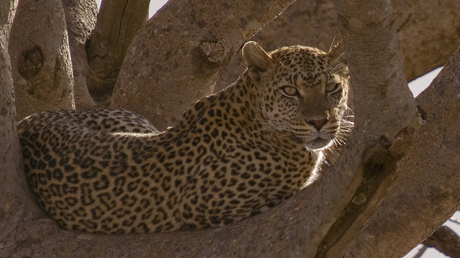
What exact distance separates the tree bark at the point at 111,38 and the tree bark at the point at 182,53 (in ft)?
4.79

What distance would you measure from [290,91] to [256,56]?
50cm

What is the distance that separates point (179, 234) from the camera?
19.5 feet

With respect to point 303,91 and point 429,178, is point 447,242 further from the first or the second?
point 429,178

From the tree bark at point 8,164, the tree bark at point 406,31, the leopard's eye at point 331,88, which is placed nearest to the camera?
the tree bark at point 8,164

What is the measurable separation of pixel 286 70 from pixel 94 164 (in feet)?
6.72

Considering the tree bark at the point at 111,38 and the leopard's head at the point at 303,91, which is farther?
the tree bark at the point at 111,38

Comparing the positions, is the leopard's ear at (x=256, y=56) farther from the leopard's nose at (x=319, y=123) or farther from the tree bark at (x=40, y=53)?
the tree bark at (x=40, y=53)

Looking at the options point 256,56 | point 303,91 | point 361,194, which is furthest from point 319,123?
point 361,194

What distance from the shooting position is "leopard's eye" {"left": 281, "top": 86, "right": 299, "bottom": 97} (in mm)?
6594

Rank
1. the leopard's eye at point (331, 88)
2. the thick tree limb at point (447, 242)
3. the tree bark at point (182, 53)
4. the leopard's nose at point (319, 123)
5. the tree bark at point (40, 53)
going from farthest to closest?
1. the tree bark at point (182, 53)
2. the tree bark at point (40, 53)
3. the thick tree limb at point (447, 242)
4. the leopard's eye at point (331, 88)
5. the leopard's nose at point (319, 123)

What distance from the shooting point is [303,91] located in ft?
21.3

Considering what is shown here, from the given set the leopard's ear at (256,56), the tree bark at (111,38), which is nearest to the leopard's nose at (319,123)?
the leopard's ear at (256,56)

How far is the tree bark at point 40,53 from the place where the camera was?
7.81 metres

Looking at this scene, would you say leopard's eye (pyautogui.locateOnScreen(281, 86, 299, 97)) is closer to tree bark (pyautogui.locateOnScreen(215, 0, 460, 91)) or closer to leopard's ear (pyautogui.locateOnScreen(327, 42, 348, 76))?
leopard's ear (pyautogui.locateOnScreen(327, 42, 348, 76))
